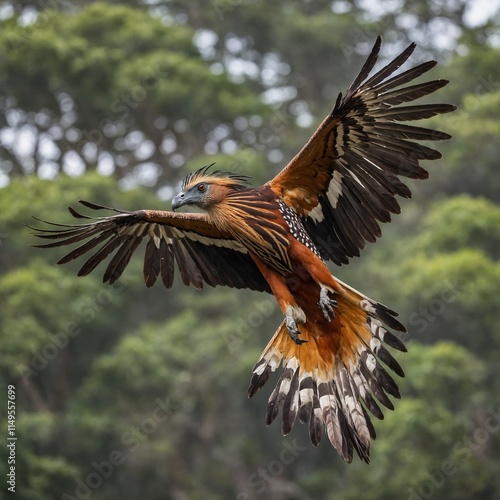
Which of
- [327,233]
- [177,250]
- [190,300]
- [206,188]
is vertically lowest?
[327,233]

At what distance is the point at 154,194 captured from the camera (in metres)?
25.9

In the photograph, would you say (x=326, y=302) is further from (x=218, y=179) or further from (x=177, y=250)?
(x=177, y=250)

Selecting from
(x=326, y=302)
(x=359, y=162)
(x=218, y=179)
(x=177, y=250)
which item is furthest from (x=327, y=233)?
(x=177, y=250)

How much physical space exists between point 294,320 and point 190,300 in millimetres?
16282

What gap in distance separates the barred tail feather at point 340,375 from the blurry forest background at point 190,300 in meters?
10.2

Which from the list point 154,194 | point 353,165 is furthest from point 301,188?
point 154,194

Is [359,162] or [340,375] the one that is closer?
[359,162]

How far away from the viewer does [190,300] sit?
24.1m

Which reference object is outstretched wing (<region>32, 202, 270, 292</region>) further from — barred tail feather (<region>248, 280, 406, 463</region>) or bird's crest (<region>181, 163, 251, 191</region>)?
A: barred tail feather (<region>248, 280, 406, 463</region>)

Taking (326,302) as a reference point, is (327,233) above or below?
above

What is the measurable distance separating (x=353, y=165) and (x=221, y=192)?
3.38 ft

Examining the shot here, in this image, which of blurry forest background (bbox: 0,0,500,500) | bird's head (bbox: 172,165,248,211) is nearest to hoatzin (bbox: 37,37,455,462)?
bird's head (bbox: 172,165,248,211)

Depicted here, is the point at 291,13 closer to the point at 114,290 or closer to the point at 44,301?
the point at 114,290

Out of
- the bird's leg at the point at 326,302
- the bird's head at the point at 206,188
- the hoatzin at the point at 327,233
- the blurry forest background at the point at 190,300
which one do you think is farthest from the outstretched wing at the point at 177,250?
the blurry forest background at the point at 190,300
